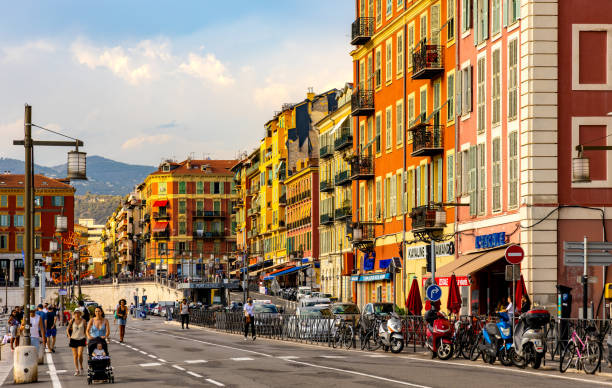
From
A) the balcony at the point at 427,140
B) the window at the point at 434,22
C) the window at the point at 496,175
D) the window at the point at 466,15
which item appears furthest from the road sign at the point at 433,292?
the window at the point at 434,22

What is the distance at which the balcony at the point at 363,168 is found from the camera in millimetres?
63344

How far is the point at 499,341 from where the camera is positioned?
96.9 feet

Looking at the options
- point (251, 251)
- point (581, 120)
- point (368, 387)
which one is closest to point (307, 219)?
point (251, 251)

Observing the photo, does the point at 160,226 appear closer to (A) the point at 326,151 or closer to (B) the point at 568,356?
(A) the point at 326,151

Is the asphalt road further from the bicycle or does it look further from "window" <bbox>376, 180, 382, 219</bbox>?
"window" <bbox>376, 180, 382, 219</bbox>

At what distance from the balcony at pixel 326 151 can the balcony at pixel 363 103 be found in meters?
24.9

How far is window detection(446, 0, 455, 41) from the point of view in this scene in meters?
49.3

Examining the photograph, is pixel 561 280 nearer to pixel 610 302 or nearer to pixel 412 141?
pixel 610 302

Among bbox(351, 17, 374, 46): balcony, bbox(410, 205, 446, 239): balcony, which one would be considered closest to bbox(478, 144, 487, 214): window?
bbox(410, 205, 446, 239): balcony

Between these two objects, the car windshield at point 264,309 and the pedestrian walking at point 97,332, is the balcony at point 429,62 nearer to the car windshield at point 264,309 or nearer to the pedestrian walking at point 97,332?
the car windshield at point 264,309

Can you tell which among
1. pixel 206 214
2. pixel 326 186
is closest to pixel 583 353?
pixel 326 186

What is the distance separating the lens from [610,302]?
36.3 metres

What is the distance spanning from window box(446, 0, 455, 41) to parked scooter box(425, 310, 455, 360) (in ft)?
62.3

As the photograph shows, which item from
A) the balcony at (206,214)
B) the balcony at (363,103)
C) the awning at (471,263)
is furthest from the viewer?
the balcony at (206,214)
